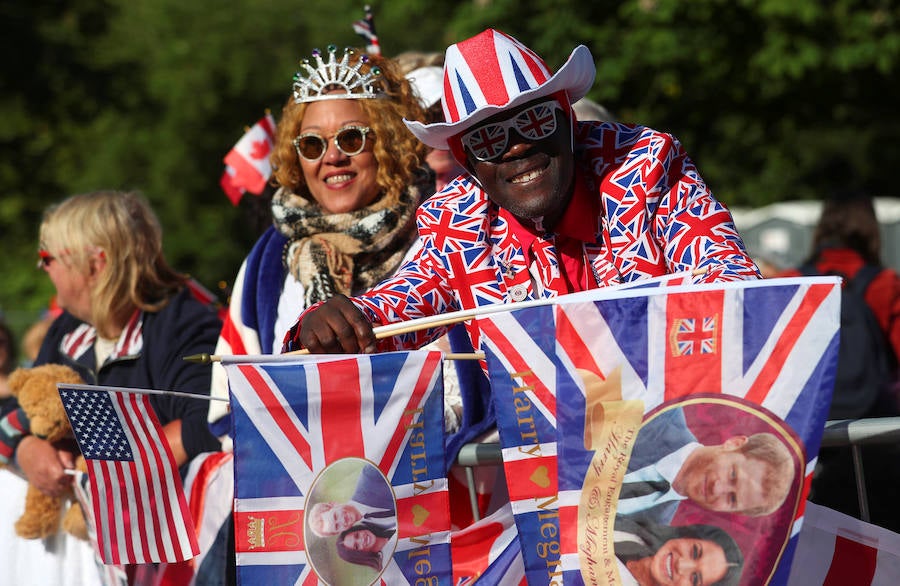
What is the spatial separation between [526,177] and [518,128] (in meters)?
0.12

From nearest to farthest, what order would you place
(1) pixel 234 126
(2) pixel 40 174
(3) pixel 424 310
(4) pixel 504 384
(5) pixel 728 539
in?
(5) pixel 728 539
(4) pixel 504 384
(3) pixel 424 310
(2) pixel 40 174
(1) pixel 234 126

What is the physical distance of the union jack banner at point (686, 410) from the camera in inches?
99.8

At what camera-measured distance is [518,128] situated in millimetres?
3010

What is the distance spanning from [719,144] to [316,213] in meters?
17.8

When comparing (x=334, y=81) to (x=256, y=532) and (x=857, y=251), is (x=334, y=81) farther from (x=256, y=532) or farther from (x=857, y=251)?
(x=857, y=251)

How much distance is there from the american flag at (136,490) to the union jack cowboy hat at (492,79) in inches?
44.7

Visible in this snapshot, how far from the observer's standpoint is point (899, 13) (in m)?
12.8

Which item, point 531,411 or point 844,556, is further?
point 844,556

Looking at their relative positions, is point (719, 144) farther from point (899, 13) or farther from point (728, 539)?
point (728, 539)

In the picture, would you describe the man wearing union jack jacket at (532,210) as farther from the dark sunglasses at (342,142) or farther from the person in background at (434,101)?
the person in background at (434,101)

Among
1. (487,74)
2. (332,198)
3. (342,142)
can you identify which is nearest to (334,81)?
(342,142)

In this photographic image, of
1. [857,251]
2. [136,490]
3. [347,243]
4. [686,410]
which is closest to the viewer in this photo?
[686,410]

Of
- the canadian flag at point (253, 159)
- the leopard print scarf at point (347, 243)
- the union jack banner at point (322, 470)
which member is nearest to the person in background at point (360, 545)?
the union jack banner at point (322, 470)

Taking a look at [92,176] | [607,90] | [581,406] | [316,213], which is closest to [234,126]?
[92,176]
